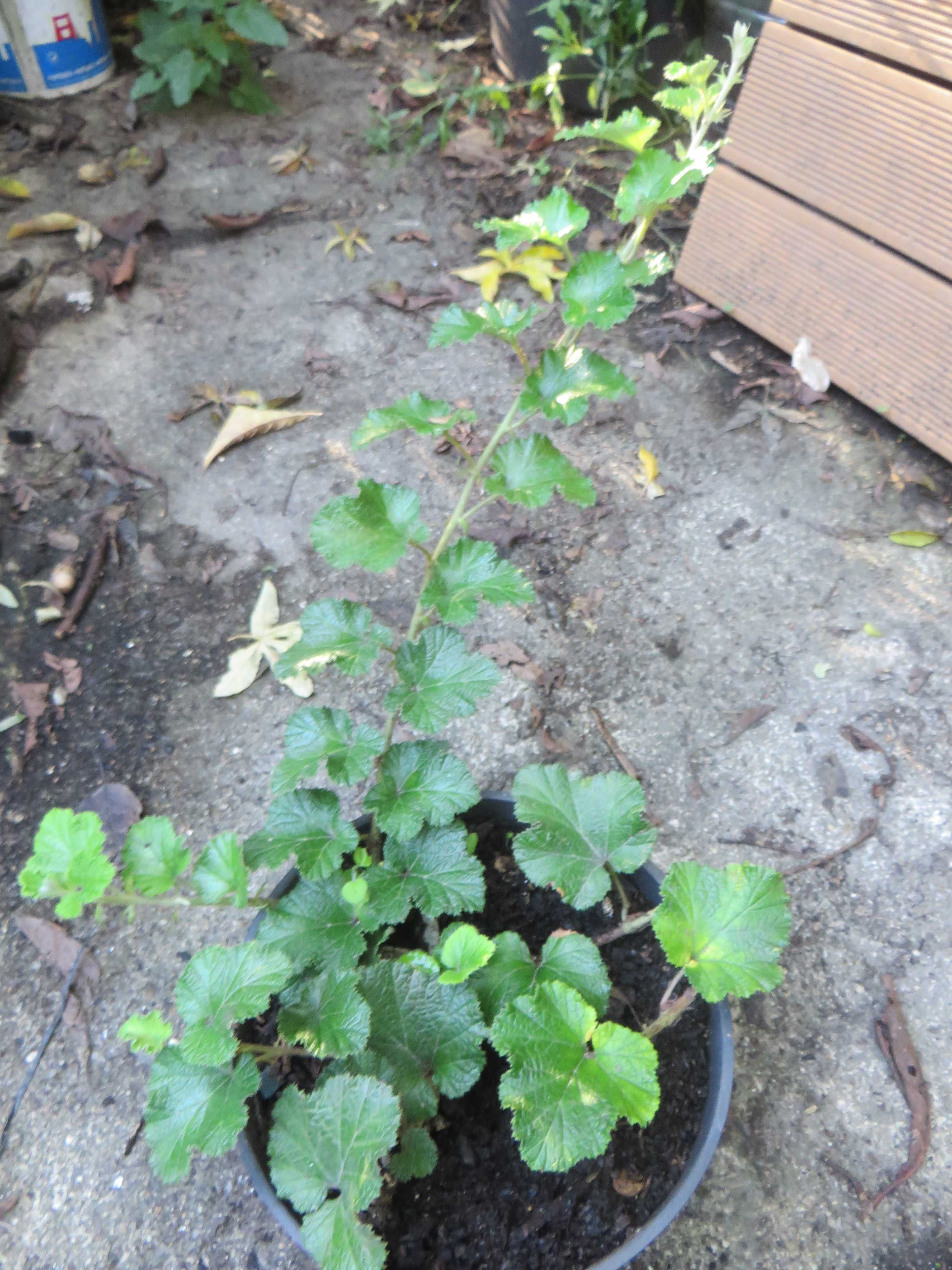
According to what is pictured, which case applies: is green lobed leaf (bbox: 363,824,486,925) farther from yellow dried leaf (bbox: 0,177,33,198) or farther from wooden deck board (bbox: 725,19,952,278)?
yellow dried leaf (bbox: 0,177,33,198)

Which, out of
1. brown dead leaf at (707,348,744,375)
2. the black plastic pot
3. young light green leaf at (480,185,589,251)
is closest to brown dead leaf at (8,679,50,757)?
the black plastic pot

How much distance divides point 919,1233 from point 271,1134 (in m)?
1.14

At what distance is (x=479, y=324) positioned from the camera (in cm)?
99

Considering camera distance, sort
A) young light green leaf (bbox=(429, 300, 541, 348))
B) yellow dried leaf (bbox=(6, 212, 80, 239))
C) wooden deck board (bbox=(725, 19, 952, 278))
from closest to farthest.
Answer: young light green leaf (bbox=(429, 300, 541, 348)) → wooden deck board (bbox=(725, 19, 952, 278)) → yellow dried leaf (bbox=(6, 212, 80, 239))

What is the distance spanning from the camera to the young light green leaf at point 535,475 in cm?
101

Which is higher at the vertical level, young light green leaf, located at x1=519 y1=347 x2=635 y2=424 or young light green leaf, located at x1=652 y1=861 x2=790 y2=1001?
young light green leaf, located at x1=519 y1=347 x2=635 y2=424

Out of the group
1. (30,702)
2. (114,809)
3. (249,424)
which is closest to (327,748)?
(114,809)

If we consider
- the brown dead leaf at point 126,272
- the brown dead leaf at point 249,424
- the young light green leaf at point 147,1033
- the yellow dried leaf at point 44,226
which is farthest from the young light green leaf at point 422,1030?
the yellow dried leaf at point 44,226

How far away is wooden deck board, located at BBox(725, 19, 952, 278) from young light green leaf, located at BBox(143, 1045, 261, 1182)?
239 cm

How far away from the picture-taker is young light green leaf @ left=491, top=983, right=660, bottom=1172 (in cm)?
89

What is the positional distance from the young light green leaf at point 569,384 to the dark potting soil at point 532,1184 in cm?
84

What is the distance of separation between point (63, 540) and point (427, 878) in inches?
62.4

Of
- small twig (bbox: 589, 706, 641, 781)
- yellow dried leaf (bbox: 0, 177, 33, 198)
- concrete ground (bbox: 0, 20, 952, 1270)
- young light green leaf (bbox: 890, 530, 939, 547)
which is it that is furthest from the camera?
yellow dried leaf (bbox: 0, 177, 33, 198)

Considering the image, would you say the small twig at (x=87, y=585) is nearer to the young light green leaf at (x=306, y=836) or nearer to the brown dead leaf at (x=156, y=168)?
the young light green leaf at (x=306, y=836)
